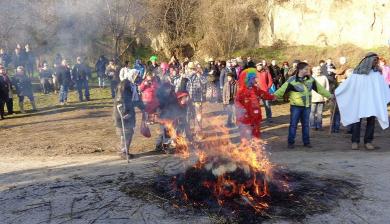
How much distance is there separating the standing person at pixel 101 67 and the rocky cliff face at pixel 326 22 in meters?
11.8

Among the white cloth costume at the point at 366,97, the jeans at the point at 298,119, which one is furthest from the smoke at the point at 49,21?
the white cloth costume at the point at 366,97

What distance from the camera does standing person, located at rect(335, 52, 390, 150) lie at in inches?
372

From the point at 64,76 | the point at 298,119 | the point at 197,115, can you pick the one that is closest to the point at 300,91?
the point at 298,119

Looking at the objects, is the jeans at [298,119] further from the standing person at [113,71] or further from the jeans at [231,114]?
the standing person at [113,71]

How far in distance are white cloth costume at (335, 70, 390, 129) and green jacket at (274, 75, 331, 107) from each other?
21.5 inches

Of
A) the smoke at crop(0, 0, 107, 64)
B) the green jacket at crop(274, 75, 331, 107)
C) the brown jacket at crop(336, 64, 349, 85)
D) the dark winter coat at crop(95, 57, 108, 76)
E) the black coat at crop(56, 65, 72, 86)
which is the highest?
the smoke at crop(0, 0, 107, 64)

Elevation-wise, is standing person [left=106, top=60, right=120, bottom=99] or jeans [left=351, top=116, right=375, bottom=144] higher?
standing person [left=106, top=60, right=120, bottom=99]

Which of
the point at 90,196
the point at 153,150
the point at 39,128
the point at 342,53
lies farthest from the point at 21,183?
the point at 342,53

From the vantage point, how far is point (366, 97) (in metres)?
9.50

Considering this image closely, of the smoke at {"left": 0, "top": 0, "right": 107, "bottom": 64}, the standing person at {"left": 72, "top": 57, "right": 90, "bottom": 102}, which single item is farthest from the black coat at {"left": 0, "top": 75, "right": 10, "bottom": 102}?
the smoke at {"left": 0, "top": 0, "right": 107, "bottom": 64}

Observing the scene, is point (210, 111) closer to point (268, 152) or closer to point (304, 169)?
point (268, 152)

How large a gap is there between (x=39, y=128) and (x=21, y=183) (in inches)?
233

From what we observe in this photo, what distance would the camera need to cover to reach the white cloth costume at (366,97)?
9461mm

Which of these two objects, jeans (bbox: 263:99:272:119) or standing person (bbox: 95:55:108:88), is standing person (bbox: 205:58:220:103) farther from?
standing person (bbox: 95:55:108:88)
